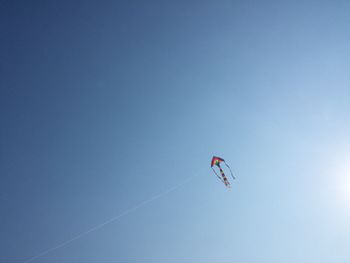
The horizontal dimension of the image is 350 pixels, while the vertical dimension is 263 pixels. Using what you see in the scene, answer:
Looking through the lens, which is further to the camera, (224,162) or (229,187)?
(224,162)

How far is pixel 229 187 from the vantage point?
99.1 ft

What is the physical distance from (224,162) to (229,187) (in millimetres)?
3569

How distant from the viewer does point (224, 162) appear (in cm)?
3256

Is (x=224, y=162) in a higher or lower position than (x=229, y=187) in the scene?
higher
